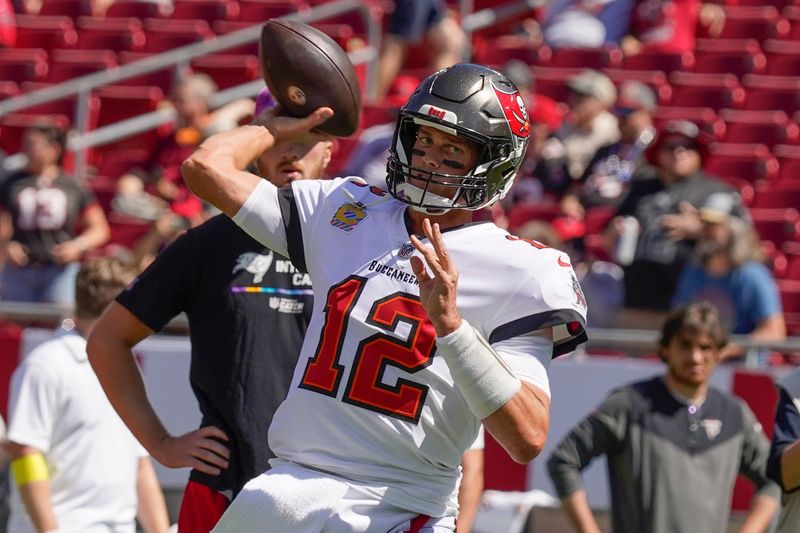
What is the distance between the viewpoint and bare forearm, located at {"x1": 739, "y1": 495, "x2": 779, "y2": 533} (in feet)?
17.9

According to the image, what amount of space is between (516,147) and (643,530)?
2.60m

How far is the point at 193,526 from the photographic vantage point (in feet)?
13.0

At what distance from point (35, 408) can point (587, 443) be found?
2.01 m

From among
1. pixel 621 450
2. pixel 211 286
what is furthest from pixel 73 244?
pixel 211 286

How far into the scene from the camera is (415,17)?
1123cm

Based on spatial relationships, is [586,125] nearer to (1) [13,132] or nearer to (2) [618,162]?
(2) [618,162]

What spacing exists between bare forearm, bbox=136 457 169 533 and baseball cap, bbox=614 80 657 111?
17.7 ft

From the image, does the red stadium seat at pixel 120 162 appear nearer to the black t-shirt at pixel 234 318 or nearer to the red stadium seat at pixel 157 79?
the red stadium seat at pixel 157 79

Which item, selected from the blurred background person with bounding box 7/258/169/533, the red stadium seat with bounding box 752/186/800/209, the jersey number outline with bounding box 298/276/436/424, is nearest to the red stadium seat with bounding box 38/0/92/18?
the red stadium seat with bounding box 752/186/800/209

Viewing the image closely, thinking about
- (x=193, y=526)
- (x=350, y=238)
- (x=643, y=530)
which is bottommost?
(x=643, y=530)

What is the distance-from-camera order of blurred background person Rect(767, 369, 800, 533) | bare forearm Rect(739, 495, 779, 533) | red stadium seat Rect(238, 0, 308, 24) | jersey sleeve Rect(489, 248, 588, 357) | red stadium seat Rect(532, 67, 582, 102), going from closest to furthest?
jersey sleeve Rect(489, 248, 588, 357) < blurred background person Rect(767, 369, 800, 533) < bare forearm Rect(739, 495, 779, 533) < red stadium seat Rect(532, 67, 582, 102) < red stadium seat Rect(238, 0, 308, 24)

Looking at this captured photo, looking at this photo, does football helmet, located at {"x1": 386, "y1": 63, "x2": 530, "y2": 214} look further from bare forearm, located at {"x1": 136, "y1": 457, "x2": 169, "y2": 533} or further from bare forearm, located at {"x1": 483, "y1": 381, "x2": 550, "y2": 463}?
bare forearm, located at {"x1": 136, "y1": 457, "x2": 169, "y2": 533}

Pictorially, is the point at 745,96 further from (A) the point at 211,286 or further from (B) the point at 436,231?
(B) the point at 436,231

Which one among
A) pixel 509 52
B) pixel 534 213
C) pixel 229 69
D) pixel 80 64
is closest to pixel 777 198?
pixel 534 213
